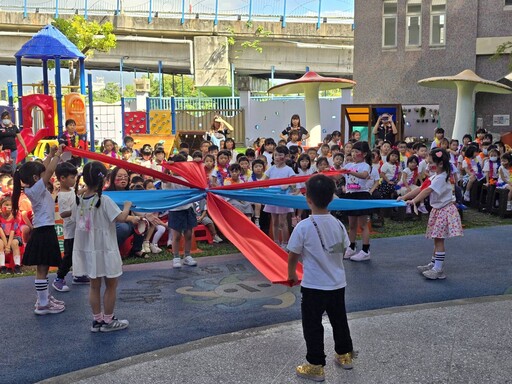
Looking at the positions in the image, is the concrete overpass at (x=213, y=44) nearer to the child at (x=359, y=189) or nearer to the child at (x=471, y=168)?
the child at (x=471, y=168)

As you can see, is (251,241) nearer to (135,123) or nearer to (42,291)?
(42,291)

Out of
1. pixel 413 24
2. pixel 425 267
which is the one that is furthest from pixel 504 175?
pixel 413 24

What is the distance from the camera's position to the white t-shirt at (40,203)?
6656mm

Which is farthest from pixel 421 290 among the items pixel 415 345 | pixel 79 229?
pixel 79 229

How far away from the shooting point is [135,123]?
23.8 meters

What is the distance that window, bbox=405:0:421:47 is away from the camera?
24547 mm

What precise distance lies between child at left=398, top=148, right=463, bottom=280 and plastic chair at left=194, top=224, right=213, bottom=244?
348cm

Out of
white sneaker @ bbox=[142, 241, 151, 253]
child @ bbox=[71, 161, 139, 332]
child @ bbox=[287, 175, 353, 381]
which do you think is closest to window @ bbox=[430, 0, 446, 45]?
white sneaker @ bbox=[142, 241, 151, 253]

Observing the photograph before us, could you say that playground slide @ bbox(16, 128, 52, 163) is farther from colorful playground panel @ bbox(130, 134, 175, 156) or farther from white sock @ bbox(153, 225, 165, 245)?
white sock @ bbox(153, 225, 165, 245)

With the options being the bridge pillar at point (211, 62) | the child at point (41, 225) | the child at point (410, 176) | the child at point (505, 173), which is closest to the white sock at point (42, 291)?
the child at point (41, 225)

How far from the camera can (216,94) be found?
4275 cm

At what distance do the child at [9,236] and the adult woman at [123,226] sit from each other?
129 centimetres

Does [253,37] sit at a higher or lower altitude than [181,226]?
higher

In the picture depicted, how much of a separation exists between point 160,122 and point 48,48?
21.8 ft
